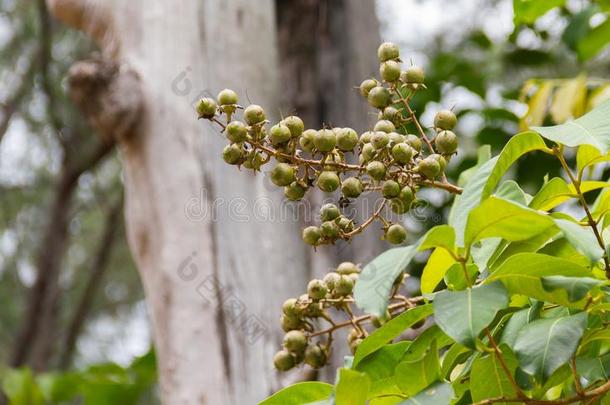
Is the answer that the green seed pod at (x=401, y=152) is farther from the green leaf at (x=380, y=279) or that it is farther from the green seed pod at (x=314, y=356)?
the green seed pod at (x=314, y=356)

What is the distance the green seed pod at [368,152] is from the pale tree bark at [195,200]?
2.49 ft

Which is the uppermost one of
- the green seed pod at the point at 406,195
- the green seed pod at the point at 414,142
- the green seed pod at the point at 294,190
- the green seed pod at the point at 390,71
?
the green seed pod at the point at 390,71

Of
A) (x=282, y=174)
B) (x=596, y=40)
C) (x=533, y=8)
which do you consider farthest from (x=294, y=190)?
(x=596, y=40)

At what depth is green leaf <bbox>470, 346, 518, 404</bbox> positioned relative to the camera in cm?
71

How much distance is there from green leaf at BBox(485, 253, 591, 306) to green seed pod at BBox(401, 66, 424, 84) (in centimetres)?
25

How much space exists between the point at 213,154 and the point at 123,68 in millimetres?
234

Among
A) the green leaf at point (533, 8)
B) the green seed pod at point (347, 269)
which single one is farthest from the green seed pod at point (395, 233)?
the green leaf at point (533, 8)

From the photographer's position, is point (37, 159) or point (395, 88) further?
point (37, 159)

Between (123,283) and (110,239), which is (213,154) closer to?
(110,239)

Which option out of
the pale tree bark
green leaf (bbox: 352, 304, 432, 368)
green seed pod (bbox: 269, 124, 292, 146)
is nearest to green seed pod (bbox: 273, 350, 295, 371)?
green leaf (bbox: 352, 304, 432, 368)

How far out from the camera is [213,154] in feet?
5.18

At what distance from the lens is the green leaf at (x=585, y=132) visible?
70cm

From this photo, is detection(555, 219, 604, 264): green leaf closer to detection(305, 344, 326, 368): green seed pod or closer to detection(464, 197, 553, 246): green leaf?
detection(464, 197, 553, 246): green leaf

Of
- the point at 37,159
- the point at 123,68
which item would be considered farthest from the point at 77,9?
the point at 37,159
